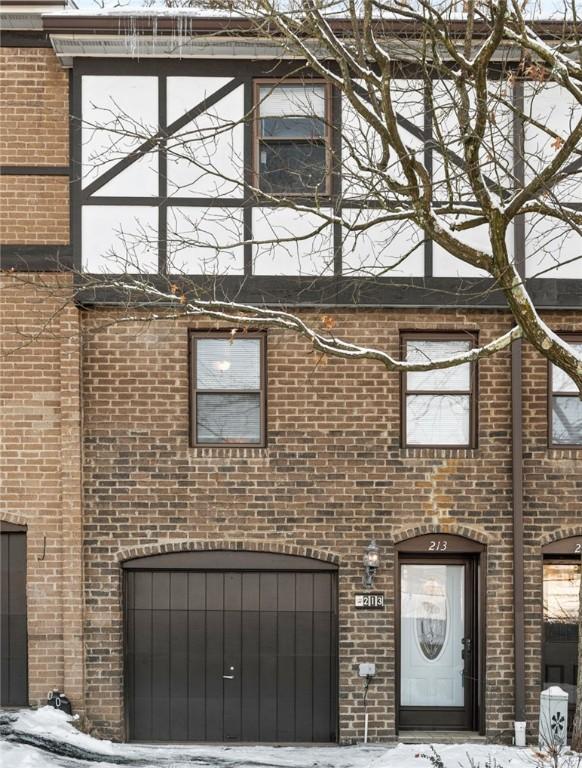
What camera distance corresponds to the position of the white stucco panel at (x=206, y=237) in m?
10.4

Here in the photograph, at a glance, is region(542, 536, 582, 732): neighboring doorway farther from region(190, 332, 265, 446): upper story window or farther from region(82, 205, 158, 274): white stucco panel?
region(82, 205, 158, 274): white stucco panel

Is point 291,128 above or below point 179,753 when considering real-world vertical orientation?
above

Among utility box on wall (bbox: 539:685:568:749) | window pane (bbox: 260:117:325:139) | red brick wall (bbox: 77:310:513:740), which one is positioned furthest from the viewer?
window pane (bbox: 260:117:325:139)

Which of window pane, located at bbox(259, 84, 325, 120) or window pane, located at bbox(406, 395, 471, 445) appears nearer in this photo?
window pane, located at bbox(259, 84, 325, 120)

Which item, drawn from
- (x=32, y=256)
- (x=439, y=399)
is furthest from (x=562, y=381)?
(x=32, y=256)

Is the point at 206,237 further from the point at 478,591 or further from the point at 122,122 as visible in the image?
the point at 478,591

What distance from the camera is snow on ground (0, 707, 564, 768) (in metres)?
9.14

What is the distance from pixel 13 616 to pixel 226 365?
13.1ft

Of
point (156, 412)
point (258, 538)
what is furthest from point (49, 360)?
point (258, 538)

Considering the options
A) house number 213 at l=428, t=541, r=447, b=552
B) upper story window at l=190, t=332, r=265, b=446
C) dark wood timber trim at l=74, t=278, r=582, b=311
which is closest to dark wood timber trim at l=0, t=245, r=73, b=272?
dark wood timber trim at l=74, t=278, r=582, b=311

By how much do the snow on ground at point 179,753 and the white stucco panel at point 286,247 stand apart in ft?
18.1

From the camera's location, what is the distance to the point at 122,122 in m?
10.5

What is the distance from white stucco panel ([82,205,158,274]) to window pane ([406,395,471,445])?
3553mm

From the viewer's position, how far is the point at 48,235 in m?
10.7
